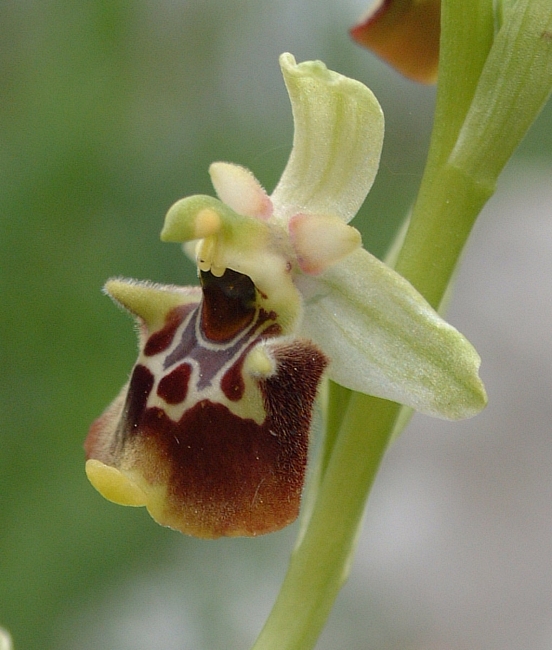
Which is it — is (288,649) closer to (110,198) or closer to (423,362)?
(423,362)

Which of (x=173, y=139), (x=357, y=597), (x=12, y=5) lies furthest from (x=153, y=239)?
(x=357, y=597)

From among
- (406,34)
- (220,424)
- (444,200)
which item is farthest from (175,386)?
(406,34)

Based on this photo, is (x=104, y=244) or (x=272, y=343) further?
(x=104, y=244)

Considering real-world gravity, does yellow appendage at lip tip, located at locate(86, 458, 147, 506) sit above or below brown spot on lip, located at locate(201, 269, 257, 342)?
below

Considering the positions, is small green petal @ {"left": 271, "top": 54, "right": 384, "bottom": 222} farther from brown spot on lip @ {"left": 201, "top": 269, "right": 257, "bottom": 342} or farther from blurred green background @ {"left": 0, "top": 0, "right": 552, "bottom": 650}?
blurred green background @ {"left": 0, "top": 0, "right": 552, "bottom": 650}

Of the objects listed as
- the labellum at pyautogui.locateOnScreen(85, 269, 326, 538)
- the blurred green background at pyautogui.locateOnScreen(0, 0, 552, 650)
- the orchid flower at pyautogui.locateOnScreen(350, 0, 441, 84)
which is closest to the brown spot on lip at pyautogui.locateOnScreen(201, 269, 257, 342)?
the labellum at pyautogui.locateOnScreen(85, 269, 326, 538)

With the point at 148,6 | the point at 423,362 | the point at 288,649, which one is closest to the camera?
the point at 423,362

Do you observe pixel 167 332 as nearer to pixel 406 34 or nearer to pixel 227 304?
pixel 227 304
